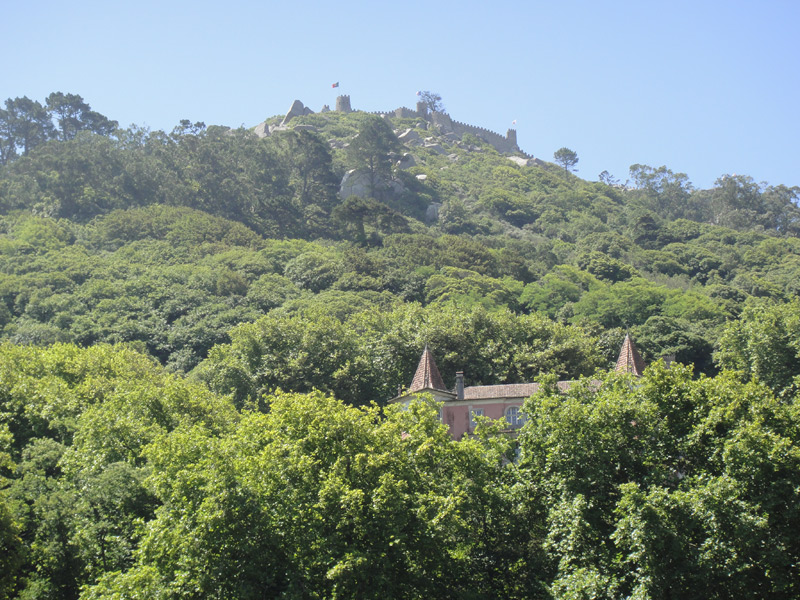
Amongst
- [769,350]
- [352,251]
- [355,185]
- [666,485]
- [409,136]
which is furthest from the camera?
[409,136]

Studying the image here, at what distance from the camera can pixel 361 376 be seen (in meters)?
54.8

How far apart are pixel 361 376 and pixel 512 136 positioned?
126 m

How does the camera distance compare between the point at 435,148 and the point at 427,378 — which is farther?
the point at 435,148

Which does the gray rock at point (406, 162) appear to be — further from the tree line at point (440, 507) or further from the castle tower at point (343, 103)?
the tree line at point (440, 507)

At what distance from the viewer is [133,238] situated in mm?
A: 91250

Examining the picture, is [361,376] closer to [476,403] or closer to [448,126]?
[476,403]

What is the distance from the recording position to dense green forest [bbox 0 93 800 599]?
27.2 m

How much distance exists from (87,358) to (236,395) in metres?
9.32

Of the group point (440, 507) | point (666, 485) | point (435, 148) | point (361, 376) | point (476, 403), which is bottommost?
point (666, 485)

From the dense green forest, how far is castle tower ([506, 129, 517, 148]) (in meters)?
43.0

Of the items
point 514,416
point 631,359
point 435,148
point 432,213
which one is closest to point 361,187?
point 432,213

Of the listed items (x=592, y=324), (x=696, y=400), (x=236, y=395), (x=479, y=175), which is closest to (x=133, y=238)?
(x=236, y=395)

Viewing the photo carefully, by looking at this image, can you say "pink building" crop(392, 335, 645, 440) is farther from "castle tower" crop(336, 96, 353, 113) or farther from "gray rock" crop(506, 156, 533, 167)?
"castle tower" crop(336, 96, 353, 113)

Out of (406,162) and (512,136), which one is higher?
(512,136)
